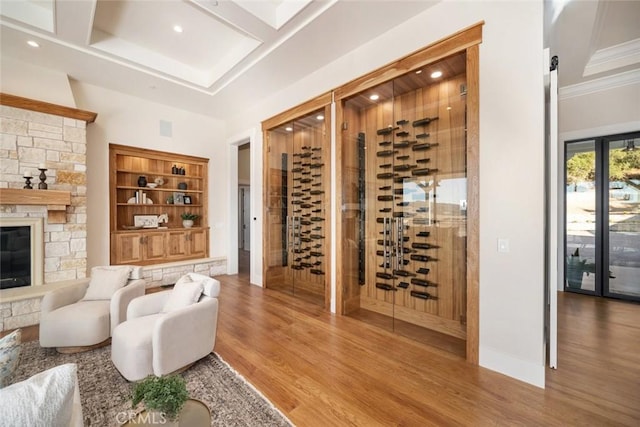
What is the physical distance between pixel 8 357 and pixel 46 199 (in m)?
3.62

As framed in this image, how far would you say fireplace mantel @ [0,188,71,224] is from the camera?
3.44 m

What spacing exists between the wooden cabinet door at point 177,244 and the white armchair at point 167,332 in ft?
10.1

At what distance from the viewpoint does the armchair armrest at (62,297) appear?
2598 millimetres

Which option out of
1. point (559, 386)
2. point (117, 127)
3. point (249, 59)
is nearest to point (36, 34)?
point (117, 127)

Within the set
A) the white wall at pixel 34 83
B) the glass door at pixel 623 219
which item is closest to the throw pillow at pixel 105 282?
the white wall at pixel 34 83

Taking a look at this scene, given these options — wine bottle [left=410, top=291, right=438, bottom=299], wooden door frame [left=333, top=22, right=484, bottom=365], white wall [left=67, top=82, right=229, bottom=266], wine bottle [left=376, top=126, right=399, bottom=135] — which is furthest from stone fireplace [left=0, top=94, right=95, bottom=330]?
wooden door frame [left=333, top=22, right=484, bottom=365]

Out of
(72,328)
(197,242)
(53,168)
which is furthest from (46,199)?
(197,242)

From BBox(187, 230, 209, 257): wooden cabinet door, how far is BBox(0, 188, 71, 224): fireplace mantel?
6.83 ft

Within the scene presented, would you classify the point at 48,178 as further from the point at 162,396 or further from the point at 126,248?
the point at 162,396

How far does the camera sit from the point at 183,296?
2500mm

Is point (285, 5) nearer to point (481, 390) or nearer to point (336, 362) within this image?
point (336, 362)

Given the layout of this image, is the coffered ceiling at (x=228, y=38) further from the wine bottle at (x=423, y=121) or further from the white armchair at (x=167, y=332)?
the white armchair at (x=167, y=332)

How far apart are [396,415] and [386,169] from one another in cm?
291

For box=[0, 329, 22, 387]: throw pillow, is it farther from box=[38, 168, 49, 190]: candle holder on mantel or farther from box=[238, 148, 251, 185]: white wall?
box=[238, 148, 251, 185]: white wall
